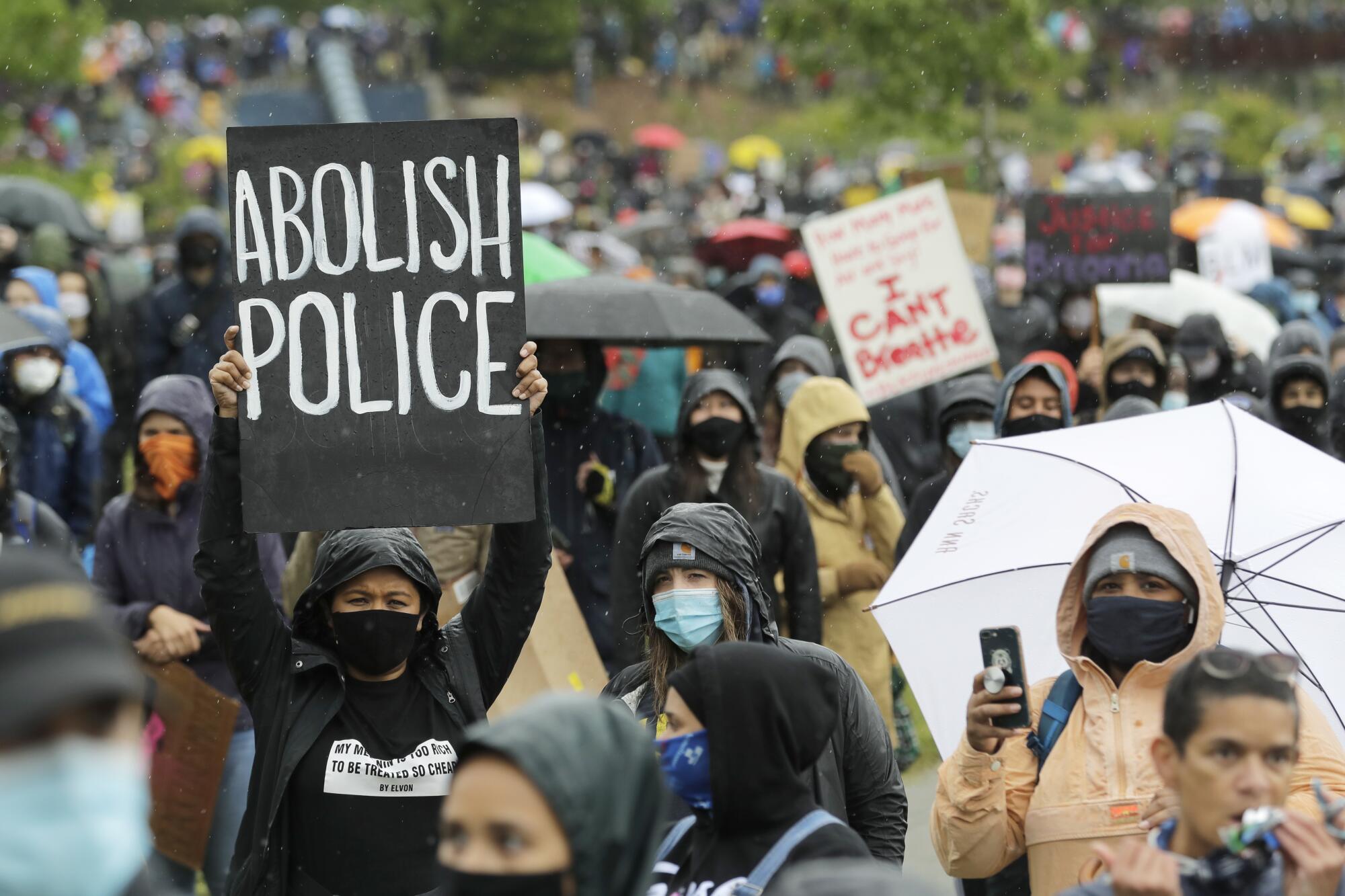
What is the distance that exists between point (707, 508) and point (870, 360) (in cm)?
518

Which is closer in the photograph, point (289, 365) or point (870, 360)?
point (289, 365)

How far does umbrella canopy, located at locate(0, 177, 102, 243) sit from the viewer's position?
14258mm

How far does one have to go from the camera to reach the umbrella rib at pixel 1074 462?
5.30 m

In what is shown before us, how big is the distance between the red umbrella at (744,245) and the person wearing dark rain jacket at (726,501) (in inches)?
374

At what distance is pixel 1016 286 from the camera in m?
14.3

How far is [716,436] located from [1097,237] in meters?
4.82

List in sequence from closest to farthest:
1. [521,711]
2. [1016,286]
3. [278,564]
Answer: [521,711] → [278,564] → [1016,286]

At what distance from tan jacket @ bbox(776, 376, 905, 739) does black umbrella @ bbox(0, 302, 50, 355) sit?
2976mm

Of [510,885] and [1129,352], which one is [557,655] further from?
[510,885]

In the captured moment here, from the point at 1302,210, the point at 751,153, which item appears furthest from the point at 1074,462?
the point at 751,153

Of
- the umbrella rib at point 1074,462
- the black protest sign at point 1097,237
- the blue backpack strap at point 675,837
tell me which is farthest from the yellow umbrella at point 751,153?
the blue backpack strap at point 675,837

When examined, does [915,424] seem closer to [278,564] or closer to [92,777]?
[278,564]

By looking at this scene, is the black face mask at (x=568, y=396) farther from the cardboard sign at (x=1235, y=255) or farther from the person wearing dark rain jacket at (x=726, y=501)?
the cardboard sign at (x=1235, y=255)

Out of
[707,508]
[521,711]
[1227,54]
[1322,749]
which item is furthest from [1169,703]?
[1227,54]
